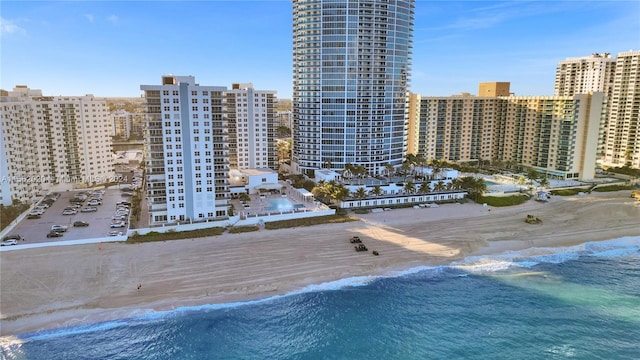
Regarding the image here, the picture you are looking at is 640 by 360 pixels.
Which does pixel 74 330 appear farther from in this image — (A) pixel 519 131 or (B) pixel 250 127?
(A) pixel 519 131

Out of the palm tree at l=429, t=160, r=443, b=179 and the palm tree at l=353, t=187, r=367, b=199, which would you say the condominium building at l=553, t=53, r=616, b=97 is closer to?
the palm tree at l=429, t=160, r=443, b=179

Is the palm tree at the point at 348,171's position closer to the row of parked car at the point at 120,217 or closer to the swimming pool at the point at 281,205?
the swimming pool at the point at 281,205

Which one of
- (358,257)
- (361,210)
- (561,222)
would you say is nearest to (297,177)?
(361,210)

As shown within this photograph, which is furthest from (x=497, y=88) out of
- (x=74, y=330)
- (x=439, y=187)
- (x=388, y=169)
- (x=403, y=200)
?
(x=74, y=330)

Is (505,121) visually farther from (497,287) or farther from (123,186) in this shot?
(123,186)

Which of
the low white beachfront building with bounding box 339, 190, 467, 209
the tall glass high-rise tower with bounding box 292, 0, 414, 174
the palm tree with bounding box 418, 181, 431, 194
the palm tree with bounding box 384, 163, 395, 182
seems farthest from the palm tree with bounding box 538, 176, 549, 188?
the tall glass high-rise tower with bounding box 292, 0, 414, 174
